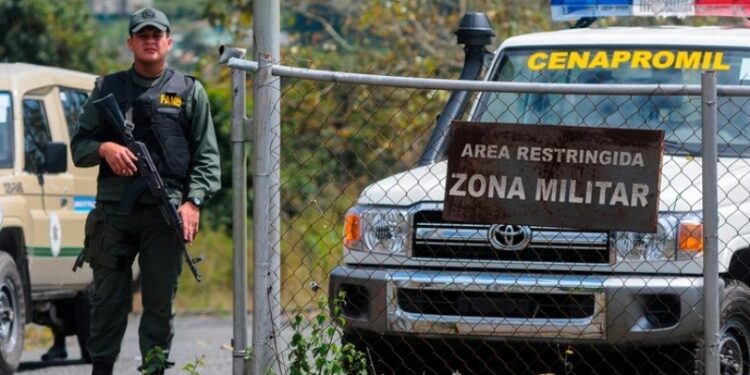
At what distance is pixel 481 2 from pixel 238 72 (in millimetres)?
10059

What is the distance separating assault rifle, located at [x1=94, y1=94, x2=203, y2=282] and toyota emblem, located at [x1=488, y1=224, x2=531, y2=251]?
1419 mm

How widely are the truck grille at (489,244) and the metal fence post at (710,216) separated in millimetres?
770

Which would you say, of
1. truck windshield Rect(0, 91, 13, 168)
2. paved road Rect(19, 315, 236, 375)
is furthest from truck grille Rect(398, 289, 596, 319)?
truck windshield Rect(0, 91, 13, 168)

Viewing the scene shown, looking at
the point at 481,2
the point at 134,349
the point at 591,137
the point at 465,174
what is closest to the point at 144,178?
the point at 465,174

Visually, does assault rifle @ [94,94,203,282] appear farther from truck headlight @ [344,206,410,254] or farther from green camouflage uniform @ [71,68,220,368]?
truck headlight @ [344,206,410,254]

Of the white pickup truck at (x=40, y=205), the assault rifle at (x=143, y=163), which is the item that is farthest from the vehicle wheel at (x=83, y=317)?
the assault rifle at (x=143, y=163)

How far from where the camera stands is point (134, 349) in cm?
1116

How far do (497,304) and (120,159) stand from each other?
1764 millimetres

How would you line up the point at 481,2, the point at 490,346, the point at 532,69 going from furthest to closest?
the point at 481,2 < the point at 532,69 < the point at 490,346

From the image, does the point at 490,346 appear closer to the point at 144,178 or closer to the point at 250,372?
the point at 250,372

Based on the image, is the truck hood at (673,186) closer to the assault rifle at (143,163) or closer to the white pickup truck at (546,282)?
the white pickup truck at (546,282)

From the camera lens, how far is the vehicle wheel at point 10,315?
880 centimetres

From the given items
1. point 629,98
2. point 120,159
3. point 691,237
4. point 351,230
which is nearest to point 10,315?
point 120,159

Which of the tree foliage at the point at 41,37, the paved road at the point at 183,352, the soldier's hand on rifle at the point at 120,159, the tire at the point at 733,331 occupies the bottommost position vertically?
the paved road at the point at 183,352
